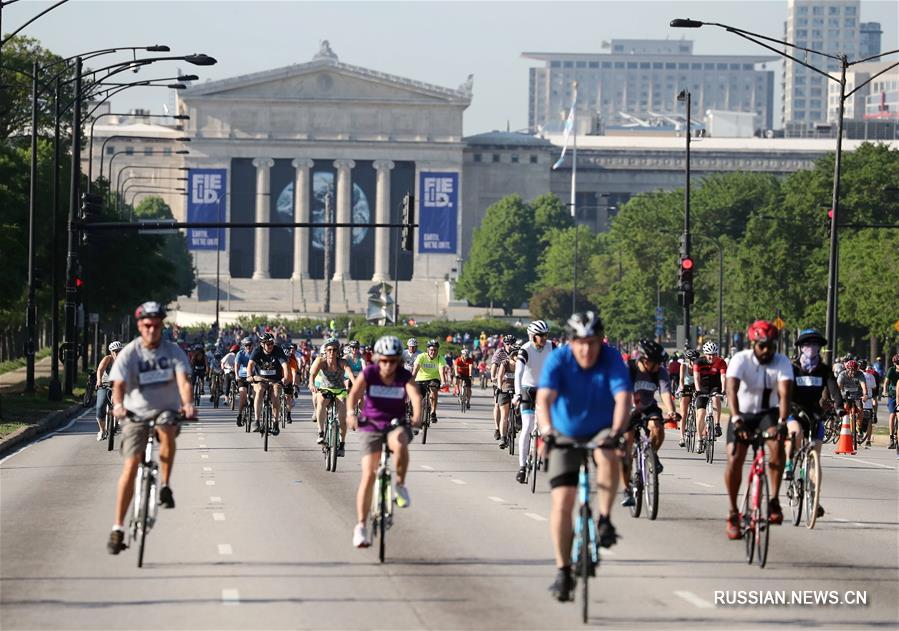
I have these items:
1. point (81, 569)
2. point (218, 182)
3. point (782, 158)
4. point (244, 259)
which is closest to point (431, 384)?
point (81, 569)

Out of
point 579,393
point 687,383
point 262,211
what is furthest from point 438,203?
point 579,393

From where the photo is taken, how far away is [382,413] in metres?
15.1

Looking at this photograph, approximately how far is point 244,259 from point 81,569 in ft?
528

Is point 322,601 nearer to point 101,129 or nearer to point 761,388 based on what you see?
point 761,388

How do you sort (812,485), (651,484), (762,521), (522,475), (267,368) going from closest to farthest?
1. (762,521)
2. (812,485)
3. (651,484)
4. (522,475)
5. (267,368)

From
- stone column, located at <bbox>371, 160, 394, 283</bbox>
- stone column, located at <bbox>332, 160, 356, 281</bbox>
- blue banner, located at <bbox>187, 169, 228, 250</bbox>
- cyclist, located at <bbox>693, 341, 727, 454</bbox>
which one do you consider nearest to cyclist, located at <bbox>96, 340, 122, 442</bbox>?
cyclist, located at <bbox>693, 341, 727, 454</bbox>

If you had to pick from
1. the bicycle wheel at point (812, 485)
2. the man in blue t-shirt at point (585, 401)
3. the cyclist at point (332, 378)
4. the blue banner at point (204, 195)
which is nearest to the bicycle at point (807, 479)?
the bicycle wheel at point (812, 485)

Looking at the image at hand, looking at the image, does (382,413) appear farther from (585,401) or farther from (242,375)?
(242,375)

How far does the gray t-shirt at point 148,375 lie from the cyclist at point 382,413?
53.3 inches

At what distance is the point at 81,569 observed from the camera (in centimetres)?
1398

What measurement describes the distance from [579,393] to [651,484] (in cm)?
614

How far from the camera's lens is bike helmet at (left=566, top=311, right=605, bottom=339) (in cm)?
1208

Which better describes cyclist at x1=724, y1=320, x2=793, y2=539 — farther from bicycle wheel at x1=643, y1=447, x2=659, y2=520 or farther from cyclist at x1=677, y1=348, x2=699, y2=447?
cyclist at x1=677, y1=348, x2=699, y2=447

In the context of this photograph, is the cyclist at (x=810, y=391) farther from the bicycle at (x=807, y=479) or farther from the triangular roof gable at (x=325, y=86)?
the triangular roof gable at (x=325, y=86)
